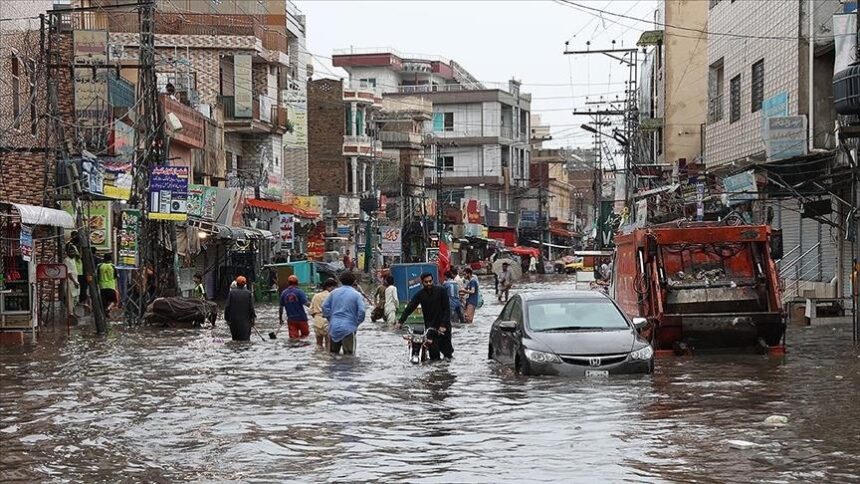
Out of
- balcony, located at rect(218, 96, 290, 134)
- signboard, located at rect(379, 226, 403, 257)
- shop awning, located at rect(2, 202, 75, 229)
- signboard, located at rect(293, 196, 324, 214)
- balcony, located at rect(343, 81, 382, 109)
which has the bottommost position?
signboard, located at rect(379, 226, 403, 257)

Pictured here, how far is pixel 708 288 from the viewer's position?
855 inches

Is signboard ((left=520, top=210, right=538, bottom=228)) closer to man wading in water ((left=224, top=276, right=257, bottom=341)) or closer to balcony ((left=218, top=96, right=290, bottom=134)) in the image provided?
balcony ((left=218, top=96, right=290, bottom=134))

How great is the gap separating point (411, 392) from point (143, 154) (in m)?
17.8

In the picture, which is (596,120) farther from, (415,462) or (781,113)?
(415,462)

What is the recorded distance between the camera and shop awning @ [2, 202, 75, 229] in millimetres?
24906

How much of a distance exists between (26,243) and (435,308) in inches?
362

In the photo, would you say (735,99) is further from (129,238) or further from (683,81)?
(683,81)

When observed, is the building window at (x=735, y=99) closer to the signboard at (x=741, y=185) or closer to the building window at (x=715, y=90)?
the building window at (x=715, y=90)

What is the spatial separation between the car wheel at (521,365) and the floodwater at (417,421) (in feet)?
0.50

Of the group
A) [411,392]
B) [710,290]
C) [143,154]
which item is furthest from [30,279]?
[710,290]

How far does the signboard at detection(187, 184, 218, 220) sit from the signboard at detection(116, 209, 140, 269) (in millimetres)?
7613

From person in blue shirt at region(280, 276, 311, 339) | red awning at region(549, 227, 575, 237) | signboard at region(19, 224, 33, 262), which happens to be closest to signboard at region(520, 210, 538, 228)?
red awning at region(549, 227, 575, 237)

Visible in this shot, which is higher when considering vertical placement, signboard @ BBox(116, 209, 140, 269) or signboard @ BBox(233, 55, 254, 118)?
signboard @ BBox(233, 55, 254, 118)

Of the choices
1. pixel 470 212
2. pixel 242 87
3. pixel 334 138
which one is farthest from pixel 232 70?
pixel 470 212
